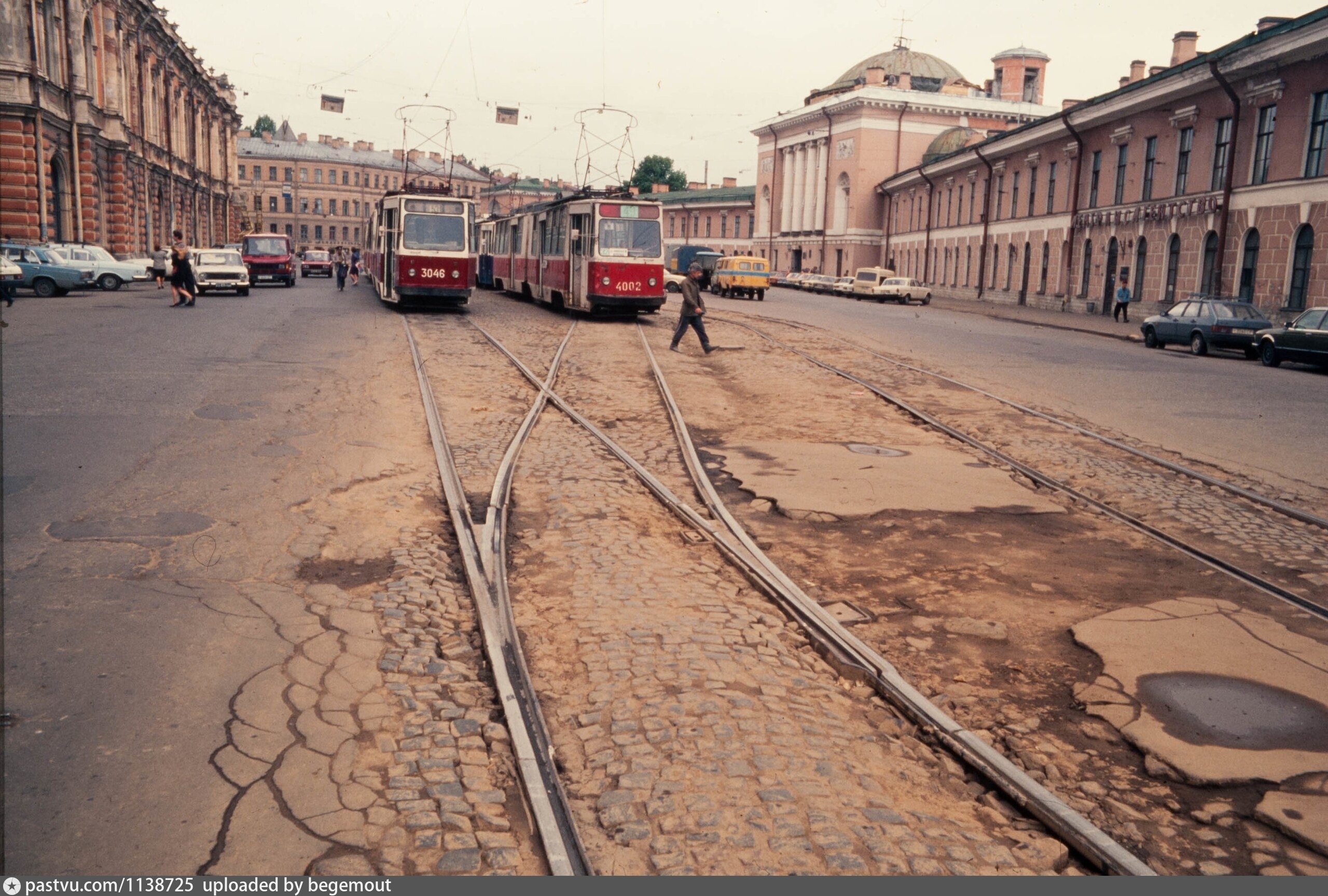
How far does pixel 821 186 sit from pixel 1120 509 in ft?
259

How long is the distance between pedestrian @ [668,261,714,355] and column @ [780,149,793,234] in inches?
2844

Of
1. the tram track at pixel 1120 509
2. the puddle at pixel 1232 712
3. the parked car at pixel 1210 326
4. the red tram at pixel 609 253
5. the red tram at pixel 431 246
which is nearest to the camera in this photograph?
the puddle at pixel 1232 712

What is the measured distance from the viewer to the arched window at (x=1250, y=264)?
111ft

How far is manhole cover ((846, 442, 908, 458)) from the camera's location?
10.9 meters

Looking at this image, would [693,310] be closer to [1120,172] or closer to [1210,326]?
[1210,326]

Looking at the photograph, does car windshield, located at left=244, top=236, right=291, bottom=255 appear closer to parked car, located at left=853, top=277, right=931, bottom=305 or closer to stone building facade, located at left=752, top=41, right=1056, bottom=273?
parked car, located at left=853, top=277, right=931, bottom=305

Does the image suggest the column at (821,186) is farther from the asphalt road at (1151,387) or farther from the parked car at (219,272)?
the parked car at (219,272)

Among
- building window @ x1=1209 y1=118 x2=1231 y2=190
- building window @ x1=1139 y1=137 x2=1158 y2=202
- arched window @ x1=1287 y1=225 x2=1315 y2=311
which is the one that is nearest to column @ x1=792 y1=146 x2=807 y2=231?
building window @ x1=1139 y1=137 x2=1158 y2=202

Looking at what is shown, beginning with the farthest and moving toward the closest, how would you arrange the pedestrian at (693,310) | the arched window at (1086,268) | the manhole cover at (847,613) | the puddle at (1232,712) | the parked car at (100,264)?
1. the arched window at (1086,268)
2. the parked car at (100,264)
3. the pedestrian at (693,310)
4. the manhole cover at (847,613)
5. the puddle at (1232,712)

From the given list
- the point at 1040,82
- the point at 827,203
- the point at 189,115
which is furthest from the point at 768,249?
the point at 189,115

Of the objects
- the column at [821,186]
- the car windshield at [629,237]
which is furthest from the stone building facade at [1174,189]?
the column at [821,186]

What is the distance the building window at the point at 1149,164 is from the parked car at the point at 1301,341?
62.7ft

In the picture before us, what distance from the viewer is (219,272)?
3500 cm

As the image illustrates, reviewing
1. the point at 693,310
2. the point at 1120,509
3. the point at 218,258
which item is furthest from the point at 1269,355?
the point at 218,258
